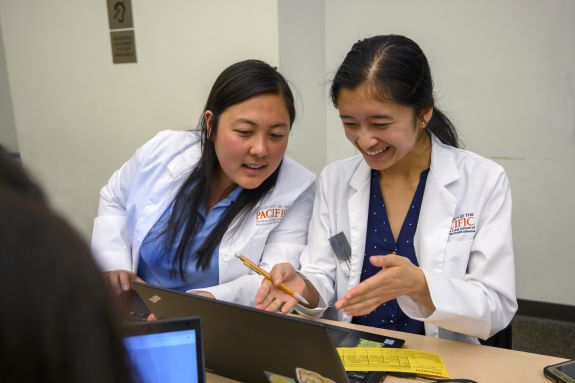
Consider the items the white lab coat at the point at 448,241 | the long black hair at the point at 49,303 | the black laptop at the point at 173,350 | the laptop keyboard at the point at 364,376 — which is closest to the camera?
the long black hair at the point at 49,303

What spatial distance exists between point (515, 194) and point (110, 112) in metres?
2.21

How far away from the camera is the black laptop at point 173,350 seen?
0.73 m

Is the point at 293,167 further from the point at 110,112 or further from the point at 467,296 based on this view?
the point at 110,112

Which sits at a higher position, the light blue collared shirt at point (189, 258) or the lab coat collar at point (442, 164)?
the lab coat collar at point (442, 164)

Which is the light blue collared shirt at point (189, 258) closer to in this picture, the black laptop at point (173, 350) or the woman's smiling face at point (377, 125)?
the woman's smiling face at point (377, 125)

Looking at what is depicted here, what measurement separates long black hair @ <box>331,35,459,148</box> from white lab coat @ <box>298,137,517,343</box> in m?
0.22

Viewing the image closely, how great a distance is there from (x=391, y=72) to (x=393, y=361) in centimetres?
71

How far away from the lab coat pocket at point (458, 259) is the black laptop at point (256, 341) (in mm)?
428

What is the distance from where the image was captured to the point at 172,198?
5.36 feet

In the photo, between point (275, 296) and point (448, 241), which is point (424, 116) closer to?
point (448, 241)

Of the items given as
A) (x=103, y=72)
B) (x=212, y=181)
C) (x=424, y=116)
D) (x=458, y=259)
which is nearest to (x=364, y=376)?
(x=458, y=259)

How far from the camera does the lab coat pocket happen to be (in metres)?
1.28

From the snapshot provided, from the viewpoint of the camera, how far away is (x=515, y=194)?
2.42 meters

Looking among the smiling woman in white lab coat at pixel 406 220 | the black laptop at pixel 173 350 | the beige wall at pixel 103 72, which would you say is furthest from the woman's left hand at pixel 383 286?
the beige wall at pixel 103 72
